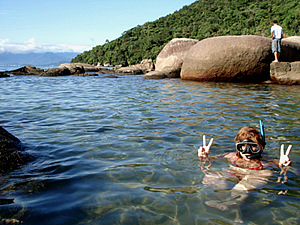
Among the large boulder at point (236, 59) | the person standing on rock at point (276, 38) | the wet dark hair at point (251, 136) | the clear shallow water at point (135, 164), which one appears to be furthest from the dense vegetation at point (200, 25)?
the wet dark hair at point (251, 136)

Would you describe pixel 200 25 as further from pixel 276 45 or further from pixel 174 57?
pixel 276 45

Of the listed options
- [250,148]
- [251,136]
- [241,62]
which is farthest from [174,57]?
[250,148]

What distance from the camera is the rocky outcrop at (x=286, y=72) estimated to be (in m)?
11.7

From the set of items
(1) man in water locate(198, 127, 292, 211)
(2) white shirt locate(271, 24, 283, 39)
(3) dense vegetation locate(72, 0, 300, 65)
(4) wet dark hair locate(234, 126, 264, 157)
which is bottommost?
(1) man in water locate(198, 127, 292, 211)

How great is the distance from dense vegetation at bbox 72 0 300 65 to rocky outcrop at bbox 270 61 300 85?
41008 mm

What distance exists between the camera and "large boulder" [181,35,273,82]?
41.5ft

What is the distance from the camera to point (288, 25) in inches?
1945

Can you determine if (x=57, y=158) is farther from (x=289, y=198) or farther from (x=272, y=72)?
(x=272, y=72)

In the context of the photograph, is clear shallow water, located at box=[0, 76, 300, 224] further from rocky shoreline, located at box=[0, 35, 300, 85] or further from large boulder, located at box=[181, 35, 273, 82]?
large boulder, located at box=[181, 35, 273, 82]

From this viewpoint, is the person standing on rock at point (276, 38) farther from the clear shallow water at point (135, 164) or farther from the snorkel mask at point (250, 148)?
the snorkel mask at point (250, 148)

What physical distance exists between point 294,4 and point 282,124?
63.5m

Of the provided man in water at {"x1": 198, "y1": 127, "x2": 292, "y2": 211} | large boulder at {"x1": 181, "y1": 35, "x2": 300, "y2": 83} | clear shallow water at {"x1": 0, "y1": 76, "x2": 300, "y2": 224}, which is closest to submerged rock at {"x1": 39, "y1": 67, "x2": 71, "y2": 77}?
large boulder at {"x1": 181, "y1": 35, "x2": 300, "y2": 83}

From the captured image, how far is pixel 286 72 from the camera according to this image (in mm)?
11914

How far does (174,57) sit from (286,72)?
8670mm
